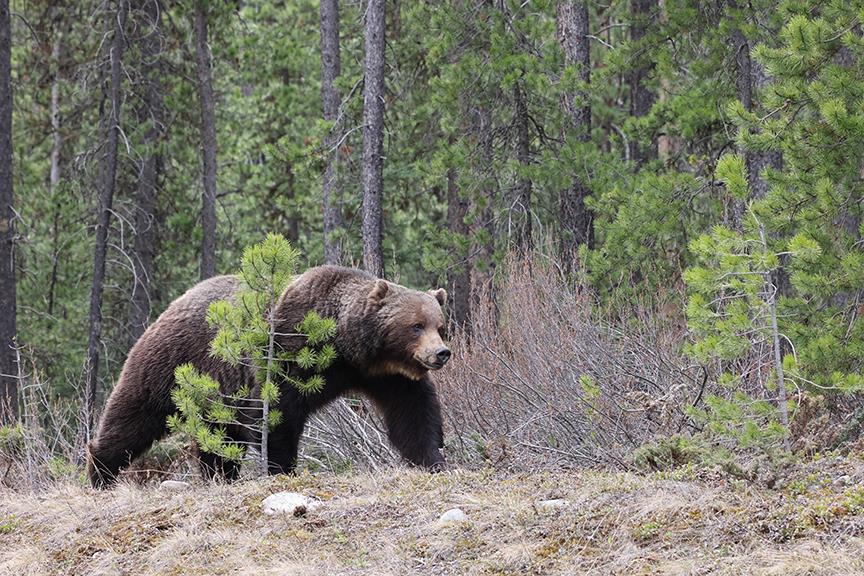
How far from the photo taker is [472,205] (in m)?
16.8

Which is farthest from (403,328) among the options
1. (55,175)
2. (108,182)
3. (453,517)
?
(55,175)

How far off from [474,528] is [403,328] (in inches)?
116

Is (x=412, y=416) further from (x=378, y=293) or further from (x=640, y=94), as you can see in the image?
(x=640, y=94)

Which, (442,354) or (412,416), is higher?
(442,354)

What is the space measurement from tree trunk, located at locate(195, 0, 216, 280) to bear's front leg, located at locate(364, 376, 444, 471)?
1153 centimetres

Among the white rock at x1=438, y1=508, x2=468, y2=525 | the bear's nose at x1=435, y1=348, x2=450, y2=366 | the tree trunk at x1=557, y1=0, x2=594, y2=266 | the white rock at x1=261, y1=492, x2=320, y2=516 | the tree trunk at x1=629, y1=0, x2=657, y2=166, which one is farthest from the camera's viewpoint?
the tree trunk at x1=629, y1=0, x2=657, y2=166

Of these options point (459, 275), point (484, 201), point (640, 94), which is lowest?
point (459, 275)

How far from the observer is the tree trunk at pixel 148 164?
19.5 m

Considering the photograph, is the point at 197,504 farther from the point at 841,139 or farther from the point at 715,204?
the point at 715,204

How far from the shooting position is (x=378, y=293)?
360 inches

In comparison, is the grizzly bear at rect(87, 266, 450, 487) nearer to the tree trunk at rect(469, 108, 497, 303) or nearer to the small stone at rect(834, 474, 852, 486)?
the small stone at rect(834, 474, 852, 486)

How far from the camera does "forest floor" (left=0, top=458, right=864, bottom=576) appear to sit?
5590mm

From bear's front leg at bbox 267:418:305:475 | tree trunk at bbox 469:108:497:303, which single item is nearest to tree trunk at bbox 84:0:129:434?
tree trunk at bbox 469:108:497:303

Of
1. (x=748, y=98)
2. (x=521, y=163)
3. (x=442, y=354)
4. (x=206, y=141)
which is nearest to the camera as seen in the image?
(x=442, y=354)
